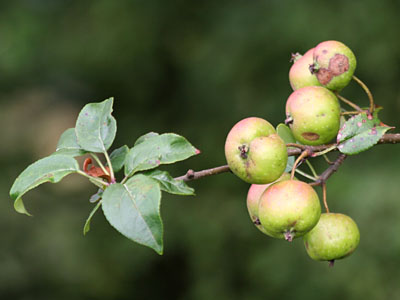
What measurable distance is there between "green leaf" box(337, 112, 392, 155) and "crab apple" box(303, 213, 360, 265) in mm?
194

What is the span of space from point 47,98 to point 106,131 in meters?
4.39

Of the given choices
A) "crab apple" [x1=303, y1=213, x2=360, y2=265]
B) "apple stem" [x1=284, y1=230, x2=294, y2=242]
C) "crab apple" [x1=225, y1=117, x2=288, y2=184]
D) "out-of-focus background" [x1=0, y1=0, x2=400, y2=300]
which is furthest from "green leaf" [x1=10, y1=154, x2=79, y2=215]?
"out-of-focus background" [x1=0, y1=0, x2=400, y2=300]

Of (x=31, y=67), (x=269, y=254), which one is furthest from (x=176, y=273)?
(x=31, y=67)

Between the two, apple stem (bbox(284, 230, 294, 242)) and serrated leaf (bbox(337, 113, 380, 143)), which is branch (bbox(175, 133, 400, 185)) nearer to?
serrated leaf (bbox(337, 113, 380, 143))

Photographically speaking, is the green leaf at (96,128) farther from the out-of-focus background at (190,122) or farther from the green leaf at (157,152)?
the out-of-focus background at (190,122)

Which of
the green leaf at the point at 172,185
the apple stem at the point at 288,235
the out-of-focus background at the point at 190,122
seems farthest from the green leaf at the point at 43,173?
the out-of-focus background at the point at 190,122

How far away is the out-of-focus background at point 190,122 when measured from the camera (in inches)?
130

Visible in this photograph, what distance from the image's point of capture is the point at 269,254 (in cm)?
344

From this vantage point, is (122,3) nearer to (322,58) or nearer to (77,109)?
(77,109)

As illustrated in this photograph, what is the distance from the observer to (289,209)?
1.22 metres

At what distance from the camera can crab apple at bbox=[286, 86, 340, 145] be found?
1370 mm

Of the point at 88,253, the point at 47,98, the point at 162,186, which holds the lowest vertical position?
the point at 88,253

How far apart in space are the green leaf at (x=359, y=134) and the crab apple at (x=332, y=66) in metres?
0.14

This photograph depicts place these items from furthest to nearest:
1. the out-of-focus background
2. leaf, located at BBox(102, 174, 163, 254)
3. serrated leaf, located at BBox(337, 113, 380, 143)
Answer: the out-of-focus background
serrated leaf, located at BBox(337, 113, 380, 143)
leaf, located at BBox(102, 174, 163, 254)
